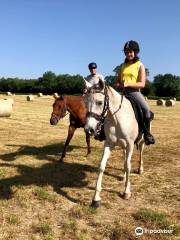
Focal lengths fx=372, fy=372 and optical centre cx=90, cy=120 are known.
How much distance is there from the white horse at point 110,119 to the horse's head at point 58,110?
3969 mm

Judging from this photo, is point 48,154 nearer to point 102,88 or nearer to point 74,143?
point 74,143

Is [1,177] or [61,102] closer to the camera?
[1,177]

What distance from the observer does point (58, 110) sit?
12445 mm

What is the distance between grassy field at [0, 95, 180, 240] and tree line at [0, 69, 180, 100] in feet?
251

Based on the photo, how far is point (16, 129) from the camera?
2039 cm

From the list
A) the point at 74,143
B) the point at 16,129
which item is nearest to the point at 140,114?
the point at 74,143

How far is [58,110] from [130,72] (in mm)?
4021

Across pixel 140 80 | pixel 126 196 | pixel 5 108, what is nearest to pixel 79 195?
pixel 126 196

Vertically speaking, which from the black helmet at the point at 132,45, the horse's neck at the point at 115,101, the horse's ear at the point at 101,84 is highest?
the black helmet at the point at 132,45

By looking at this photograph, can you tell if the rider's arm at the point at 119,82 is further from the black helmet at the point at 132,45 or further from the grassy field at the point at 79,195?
the grassy field at the point at 79,195

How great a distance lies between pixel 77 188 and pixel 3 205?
6.90ft

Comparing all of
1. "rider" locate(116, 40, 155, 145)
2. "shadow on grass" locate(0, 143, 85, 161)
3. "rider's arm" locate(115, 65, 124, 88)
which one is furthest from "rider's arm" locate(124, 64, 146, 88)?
"shadow on grass" locate(0, 143, 85, 161)

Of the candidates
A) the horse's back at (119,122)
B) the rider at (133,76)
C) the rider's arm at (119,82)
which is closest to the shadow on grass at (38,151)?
the rider's arm at (119,82)

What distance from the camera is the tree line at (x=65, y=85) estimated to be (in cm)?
10150
